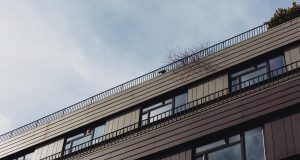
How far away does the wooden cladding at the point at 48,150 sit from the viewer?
28594 mm

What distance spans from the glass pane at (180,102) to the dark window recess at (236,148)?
2.94 meters

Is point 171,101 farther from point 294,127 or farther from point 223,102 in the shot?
point 294,127

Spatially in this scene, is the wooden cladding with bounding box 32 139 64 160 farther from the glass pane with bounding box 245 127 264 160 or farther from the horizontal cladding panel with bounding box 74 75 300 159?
the glass pane with bounding box 245 127 264 160

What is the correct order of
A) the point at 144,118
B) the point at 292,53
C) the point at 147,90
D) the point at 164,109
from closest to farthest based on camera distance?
1. the point at 292,53
2. the point at 164,109
3. the point at 144,118
4. the point at 147,90

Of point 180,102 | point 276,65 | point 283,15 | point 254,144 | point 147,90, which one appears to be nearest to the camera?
point 254,144

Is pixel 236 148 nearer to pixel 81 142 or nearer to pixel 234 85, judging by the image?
pixel 234 85

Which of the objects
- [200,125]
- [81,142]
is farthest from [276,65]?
[81,142]

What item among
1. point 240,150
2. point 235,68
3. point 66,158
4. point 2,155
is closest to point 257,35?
point 235,68

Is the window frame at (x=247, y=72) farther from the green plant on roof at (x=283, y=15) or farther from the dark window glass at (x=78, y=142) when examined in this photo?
the dark window glass at (x=78, y=142)

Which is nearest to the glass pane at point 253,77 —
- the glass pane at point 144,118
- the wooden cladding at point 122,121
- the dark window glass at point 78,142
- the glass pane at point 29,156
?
the glass pane at point 144,118

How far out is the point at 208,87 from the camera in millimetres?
24406

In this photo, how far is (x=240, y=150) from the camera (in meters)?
20.7

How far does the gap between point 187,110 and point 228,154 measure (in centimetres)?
370

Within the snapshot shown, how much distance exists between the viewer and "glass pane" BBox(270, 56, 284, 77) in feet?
73.8
